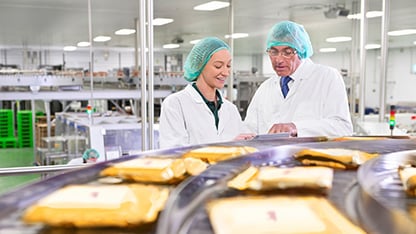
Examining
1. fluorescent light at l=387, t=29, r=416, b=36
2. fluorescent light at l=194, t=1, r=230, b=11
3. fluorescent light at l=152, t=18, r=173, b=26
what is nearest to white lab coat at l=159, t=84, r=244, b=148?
fluorescent light at l=194, t=1, r=230, b=11

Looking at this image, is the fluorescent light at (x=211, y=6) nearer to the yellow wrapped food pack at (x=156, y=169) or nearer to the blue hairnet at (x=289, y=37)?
the blue hairnet at (x=289, y=37)

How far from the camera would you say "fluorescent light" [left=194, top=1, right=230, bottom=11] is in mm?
5807

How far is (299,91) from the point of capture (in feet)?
6.79

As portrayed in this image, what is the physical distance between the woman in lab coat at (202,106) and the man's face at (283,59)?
0.84ft

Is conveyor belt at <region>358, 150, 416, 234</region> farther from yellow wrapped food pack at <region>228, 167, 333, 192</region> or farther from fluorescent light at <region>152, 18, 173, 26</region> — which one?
fluorescent light at <region>152, 18, 173, 26</region>

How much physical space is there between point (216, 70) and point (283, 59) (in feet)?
1.20

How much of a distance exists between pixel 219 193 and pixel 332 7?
6.09 meters

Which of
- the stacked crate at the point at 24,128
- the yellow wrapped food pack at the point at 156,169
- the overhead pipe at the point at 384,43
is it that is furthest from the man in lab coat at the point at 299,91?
the stacked crate at the point at 24,128

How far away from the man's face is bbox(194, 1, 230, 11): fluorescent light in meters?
3.80

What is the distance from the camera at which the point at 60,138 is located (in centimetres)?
561

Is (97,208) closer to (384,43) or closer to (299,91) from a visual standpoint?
(299,91)

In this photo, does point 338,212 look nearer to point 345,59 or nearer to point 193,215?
point 193,215

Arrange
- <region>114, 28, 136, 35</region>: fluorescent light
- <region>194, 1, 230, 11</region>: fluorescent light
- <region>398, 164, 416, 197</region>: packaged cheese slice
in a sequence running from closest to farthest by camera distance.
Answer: <region>398, 164, 416, 197</region>: packaged cheese slice → <region>194, 1, 230, 11</region>: fluorescent light → <region>114, 28, 136, 35</region>: fluorescent light

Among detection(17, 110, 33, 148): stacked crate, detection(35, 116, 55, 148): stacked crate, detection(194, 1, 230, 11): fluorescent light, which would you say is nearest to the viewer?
detection(194, 1, 230, 11): fluorescent light
